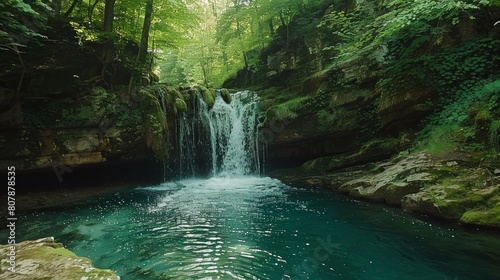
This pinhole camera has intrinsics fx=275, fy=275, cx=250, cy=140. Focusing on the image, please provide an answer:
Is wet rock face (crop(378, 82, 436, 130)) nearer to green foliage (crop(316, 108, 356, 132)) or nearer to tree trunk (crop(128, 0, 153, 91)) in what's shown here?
green foliage (crop(316, 108, 356, 132))

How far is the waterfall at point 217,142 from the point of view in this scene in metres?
14.1

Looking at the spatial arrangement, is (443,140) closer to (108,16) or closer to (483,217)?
(483,217)

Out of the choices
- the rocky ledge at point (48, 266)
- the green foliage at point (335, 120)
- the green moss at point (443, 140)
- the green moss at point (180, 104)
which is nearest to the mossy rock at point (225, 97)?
the green moss at point (180, 104)

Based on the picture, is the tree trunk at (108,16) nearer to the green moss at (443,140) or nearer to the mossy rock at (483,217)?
the green moss at (443,140)

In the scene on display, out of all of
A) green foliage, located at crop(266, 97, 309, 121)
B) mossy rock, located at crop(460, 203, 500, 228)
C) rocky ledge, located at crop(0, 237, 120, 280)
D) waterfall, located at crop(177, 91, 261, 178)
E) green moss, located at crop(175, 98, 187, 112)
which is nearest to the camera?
rocky ledge, located at crop(0, 237, 120, 280)

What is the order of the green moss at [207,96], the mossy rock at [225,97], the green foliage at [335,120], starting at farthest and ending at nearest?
the mossy rock at [225,97], the green moss at [207,96], the green foliage at [335,120]

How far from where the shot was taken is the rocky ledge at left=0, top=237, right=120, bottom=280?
2.77 m

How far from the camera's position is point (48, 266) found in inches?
117

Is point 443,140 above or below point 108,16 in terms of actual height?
below

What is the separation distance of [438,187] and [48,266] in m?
7.39

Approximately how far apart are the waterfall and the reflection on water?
5.62 m

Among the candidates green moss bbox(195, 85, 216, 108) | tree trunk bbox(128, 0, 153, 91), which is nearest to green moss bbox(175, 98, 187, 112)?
green moss bbox(195, 85, 216, 108)

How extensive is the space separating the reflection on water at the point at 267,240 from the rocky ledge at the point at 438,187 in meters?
0.42

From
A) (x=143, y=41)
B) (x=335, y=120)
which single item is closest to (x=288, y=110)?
(x=335, y=120)
